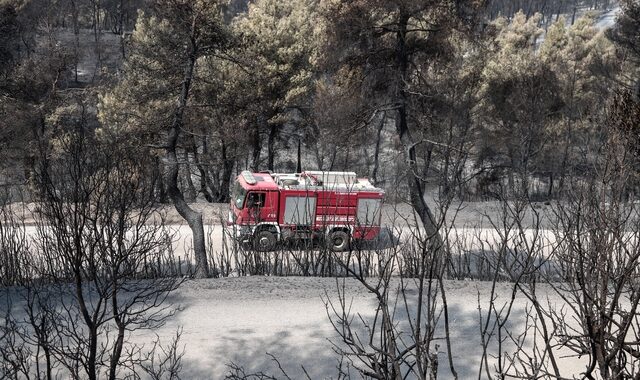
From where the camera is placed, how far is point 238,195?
734 inches

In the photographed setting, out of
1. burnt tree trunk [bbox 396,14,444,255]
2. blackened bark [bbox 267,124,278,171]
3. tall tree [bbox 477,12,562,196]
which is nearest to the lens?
burnt tree trunk [bbox 396,14,444,255]

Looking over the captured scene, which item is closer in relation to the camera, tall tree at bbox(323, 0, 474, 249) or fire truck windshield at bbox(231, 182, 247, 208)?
tall tree at bbox(323, 0, 474, 249)

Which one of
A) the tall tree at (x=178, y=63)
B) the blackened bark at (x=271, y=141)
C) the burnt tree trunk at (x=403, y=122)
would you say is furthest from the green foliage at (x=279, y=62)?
the tall tree at (x=178, y=63)

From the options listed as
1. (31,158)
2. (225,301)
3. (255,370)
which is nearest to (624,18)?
(225,301)

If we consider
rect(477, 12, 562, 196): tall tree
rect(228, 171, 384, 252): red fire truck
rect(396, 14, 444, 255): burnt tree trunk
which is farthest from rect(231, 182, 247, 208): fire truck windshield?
rect(477, 12, 562, 196): tall tree

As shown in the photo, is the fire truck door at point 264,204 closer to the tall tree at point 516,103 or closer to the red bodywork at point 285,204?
the red bodywork at point 285,204

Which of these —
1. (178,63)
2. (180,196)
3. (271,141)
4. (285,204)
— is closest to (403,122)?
(285,204)

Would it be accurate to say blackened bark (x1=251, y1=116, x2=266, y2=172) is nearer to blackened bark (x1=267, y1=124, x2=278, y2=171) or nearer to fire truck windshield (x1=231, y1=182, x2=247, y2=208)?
blackened bark (x1=267, y1=124, x2=278, y2=171)

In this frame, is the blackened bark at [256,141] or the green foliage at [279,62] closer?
the green foliage at [279,62]

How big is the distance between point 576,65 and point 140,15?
23.1 meters

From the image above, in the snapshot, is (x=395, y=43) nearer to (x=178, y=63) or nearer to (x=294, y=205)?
(x=294, y=205)

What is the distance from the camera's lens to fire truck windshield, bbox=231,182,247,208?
18203mm

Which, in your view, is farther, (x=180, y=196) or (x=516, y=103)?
(x=516, y=103)

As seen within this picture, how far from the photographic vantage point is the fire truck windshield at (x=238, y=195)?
59.7 ft
